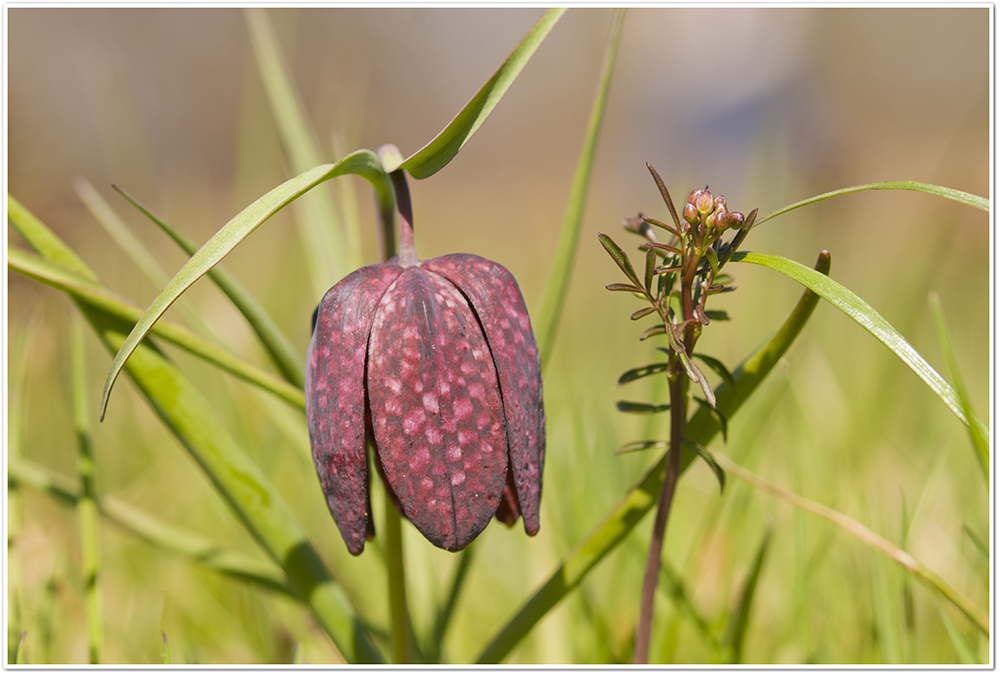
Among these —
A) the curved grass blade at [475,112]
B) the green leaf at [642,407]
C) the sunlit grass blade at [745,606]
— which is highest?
the curved grass blade at [475,112]

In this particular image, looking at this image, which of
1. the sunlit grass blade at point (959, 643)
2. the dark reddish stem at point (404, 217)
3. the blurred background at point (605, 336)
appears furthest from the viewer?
the blurred background at point (605, 336)

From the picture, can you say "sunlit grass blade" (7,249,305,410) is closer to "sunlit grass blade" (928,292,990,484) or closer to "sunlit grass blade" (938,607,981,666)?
"sunlit grass blade" (928,292,990,484)

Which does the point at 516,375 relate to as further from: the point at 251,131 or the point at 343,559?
the point at 251,131

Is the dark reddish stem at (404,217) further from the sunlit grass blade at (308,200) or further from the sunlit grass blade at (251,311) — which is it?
the sunlit grass blade at (308,200)

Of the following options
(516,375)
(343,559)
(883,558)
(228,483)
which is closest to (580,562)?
(516,375)

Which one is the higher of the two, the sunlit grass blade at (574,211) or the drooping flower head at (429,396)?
the sunlit grass blade at (574,211)

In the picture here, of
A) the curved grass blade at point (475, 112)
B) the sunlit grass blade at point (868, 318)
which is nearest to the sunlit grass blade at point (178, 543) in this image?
the curved grass blade at point (475, 112)

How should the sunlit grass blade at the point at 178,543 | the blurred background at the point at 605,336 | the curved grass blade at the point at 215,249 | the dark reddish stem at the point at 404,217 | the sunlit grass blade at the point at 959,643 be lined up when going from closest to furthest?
the curved grass blade at the point at 215,249 → the dark reddish stem at the point at 404,217 → the sunlit grass blade at the point at 959,643 → the sunlit grass blade at the point at 178,543 → the blurred background at the point at 605,336
